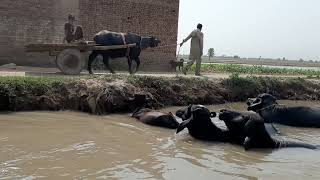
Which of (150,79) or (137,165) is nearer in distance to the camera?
(137,165)

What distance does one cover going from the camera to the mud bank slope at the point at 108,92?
37.9ft

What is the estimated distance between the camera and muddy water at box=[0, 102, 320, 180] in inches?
262

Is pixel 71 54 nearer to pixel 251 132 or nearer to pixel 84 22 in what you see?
pixel 84 22

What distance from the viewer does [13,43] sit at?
19094 mm

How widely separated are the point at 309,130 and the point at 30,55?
39.0 feet

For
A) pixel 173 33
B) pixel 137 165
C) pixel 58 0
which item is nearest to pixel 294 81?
pixel 173 33

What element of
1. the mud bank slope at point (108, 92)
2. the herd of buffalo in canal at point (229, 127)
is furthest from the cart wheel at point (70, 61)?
the herd of buffalo in canal at point (229, 127)

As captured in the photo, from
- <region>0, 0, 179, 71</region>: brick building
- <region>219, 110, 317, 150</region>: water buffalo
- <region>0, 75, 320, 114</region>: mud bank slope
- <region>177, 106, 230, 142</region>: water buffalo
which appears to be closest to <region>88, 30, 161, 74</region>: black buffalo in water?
<region>0, 75, 320, 114</region>: mud bank slope

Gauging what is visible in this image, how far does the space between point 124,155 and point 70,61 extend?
8.66 m

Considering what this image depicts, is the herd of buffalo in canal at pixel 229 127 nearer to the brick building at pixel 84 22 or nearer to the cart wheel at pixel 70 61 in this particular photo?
the cart wheel at pixel 70 61

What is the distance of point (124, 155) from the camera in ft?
25.1

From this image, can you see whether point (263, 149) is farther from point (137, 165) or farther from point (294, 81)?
point (294, 81)

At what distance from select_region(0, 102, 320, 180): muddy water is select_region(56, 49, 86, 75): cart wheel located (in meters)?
5.27

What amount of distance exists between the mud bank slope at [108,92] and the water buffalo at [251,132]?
139 inches
